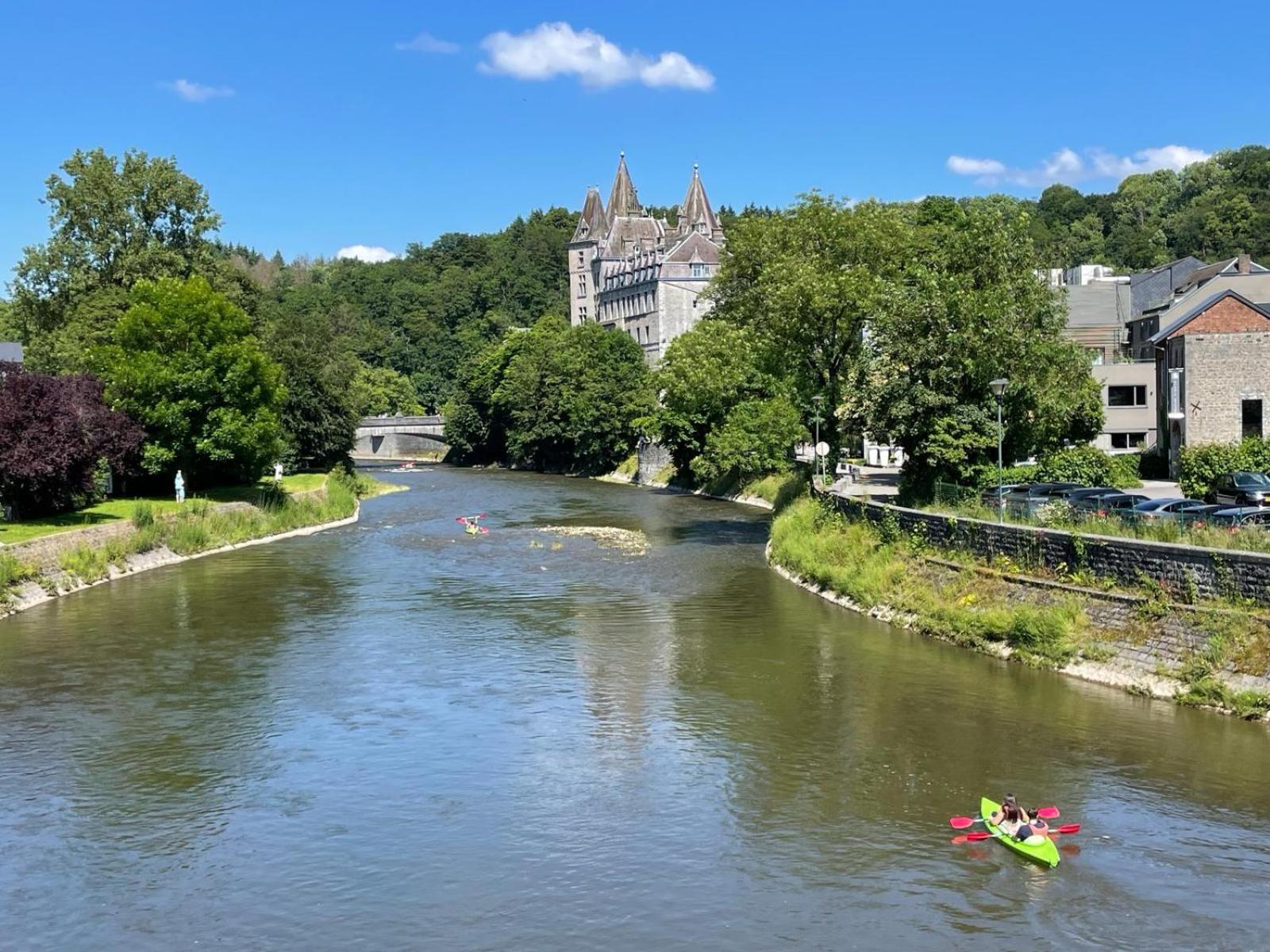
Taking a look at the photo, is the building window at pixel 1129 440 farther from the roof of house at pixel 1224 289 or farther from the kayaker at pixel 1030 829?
the kayaker at pixel 1030 829

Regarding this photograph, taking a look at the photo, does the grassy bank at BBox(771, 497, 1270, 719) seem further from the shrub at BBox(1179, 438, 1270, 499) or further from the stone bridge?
the stone bridge

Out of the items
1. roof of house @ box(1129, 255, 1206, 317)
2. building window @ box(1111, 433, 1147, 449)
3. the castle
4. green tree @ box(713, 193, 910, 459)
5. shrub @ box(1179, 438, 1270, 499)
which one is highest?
the castle

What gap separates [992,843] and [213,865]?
12134 mm

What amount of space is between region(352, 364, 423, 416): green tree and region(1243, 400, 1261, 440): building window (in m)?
118

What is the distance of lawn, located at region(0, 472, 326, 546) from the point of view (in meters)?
45.2

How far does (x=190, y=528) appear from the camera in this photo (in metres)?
53.4

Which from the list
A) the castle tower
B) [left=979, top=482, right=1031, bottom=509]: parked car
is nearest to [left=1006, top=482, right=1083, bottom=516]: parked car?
[left=979, top=482, right=1031, bottom=509]: parked car

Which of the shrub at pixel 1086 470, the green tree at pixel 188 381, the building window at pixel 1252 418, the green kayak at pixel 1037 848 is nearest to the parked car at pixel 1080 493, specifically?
the shrub at pixel 1086 470

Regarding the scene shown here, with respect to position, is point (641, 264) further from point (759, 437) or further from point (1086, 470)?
point (1086, 470)

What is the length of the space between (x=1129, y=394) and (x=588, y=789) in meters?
54.2

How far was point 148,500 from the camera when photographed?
57281 mm

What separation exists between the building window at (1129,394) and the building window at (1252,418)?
14.0m

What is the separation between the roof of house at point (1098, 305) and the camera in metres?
86.8

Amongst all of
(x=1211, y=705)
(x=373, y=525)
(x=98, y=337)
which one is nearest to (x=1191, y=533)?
(x=1211, y=705)
